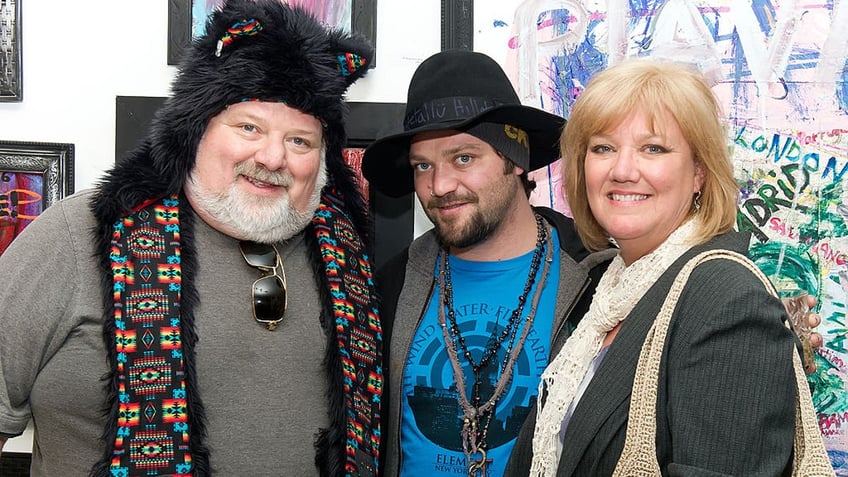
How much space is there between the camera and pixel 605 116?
158 cm

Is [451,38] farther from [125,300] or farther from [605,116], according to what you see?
[125,300]

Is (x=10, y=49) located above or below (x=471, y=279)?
above

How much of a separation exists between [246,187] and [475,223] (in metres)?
0.62

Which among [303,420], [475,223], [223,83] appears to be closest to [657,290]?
[475,223]

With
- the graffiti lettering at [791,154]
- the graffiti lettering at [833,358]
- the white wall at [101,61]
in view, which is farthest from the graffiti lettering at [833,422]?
the white wall at [101,61]

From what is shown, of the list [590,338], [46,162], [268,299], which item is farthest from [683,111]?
[46,162]

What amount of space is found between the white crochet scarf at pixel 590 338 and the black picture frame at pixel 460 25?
103 centimetres

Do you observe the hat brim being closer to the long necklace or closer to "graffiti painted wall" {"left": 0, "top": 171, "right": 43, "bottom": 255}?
the long necklace

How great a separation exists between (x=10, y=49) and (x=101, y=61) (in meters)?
0.28

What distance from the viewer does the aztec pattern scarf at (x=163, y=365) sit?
1716 mm

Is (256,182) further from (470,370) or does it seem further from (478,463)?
(478,463)

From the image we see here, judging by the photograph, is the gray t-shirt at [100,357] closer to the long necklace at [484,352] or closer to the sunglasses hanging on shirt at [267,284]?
the sunglasses hanging on shirt at [267,284]

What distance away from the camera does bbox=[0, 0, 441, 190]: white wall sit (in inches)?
96.5

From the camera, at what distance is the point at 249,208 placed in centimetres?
190
